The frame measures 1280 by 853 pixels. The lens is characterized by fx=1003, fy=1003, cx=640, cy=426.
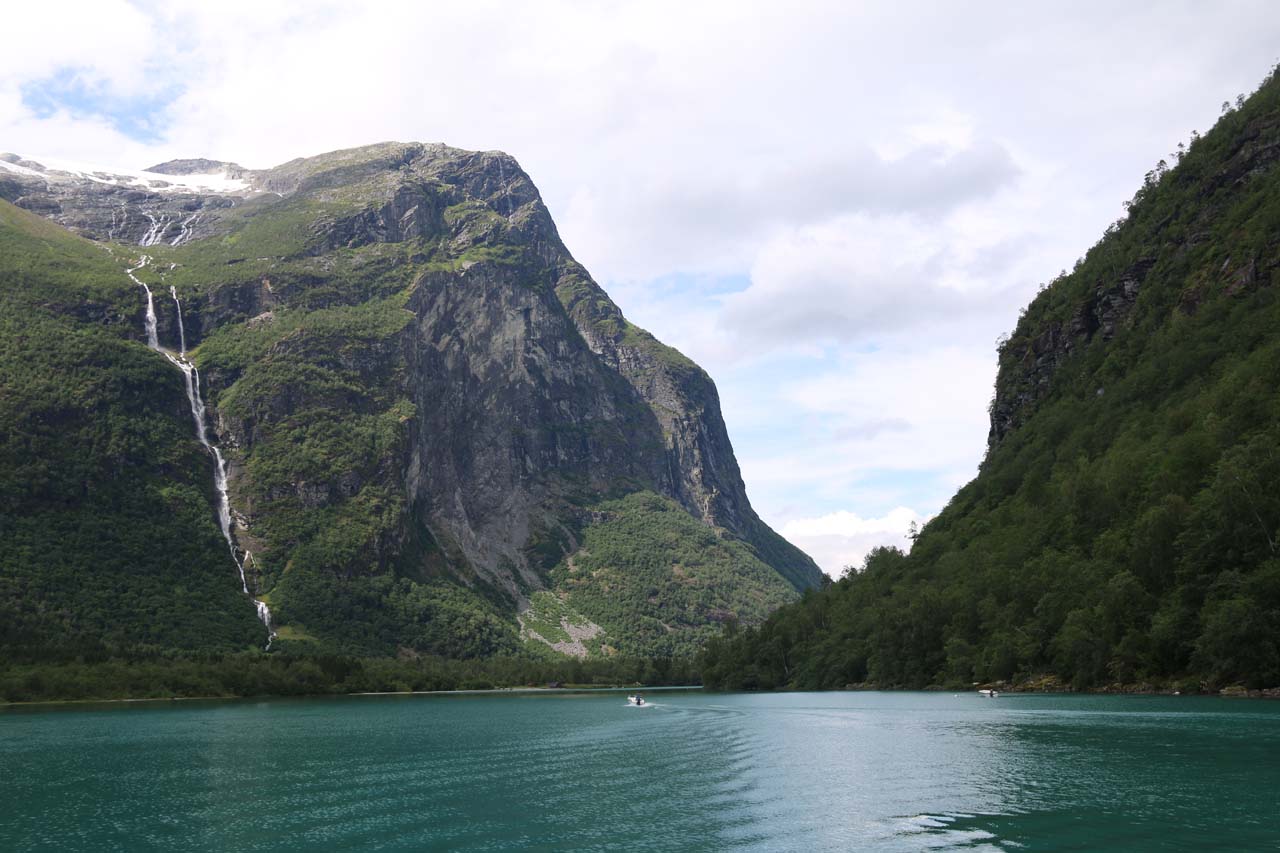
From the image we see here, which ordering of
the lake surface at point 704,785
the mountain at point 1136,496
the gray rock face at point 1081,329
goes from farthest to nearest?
the gray rock face at point 1081,329
the mountain at point 1136,496
the lake surface at point 704,785

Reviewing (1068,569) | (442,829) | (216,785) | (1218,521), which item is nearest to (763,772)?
(442,829)

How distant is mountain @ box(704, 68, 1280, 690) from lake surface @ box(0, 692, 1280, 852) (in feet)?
29.2

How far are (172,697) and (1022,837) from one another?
196 m

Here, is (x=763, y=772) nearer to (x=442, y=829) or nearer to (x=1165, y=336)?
(x=442, y=829)

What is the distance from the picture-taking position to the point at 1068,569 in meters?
116

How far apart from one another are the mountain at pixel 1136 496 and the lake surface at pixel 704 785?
8895 mm

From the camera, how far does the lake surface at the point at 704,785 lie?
42.1 metres

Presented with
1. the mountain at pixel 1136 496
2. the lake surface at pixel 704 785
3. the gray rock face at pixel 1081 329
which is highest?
the gray rock face at pixel 1081 329

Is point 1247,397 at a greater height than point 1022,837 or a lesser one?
greater

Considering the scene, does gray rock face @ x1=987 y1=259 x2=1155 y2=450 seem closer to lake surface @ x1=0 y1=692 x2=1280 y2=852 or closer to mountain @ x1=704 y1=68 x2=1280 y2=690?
mountain @ x1=704 y1=68 x2=1280 y2=690

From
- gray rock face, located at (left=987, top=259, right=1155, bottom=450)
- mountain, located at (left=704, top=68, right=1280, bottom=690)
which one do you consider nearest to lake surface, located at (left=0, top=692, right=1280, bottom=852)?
mountain, located at (left=704, top=68, right=1280, bottom=690)

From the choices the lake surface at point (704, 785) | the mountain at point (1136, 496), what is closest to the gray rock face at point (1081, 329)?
the mountain at point (1136, 496)

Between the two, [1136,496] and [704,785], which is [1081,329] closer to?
[1136,496]

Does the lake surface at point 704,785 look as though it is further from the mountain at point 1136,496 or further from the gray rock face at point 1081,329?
the gray rock face at point 1081,329
